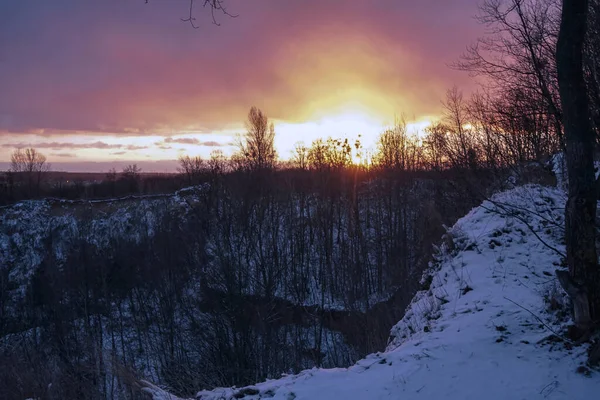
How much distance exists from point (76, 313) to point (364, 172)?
27828mm

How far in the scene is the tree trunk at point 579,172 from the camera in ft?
14.0

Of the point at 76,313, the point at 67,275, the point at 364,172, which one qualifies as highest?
the point at 364,172

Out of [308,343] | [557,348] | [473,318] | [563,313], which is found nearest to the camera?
[557,348]

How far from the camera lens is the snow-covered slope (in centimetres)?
415

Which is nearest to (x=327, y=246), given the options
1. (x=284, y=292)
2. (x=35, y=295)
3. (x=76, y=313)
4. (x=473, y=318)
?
(x=284, y=292)

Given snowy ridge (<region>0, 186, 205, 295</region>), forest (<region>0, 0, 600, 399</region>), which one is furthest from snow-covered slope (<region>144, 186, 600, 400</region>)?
snowy ridge (<region>0, 186, 205, 295</region>)

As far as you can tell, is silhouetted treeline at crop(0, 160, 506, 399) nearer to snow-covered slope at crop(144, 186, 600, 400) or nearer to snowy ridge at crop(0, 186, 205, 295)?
snowy ridge at crop(0, 186, 205, 295)

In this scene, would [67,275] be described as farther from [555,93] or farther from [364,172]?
[555,93]

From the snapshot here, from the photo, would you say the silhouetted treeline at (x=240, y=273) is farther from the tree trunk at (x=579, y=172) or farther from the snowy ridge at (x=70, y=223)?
the tree trunk at (x=579, y=172)

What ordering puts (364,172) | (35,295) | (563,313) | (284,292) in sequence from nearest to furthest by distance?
(563,313) → (284,292) → (35,295) → (364,172)

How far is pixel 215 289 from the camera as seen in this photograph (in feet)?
89.0

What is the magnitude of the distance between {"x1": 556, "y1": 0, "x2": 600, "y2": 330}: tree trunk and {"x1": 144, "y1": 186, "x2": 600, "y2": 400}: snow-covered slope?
1.99 feet

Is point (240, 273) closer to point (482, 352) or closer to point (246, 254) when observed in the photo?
point (246, 254)

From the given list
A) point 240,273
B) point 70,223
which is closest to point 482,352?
point 240,273
